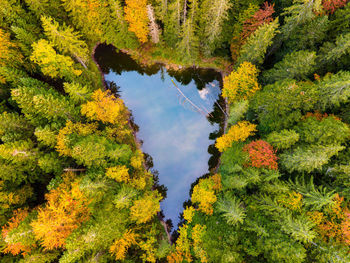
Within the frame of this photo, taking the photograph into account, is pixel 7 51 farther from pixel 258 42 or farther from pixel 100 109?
pixel 258 42

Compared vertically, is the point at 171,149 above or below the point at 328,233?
above

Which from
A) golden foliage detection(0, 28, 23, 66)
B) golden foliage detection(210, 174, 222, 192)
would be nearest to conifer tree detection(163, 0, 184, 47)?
golden foliage detection(0, 28, 23, 66)

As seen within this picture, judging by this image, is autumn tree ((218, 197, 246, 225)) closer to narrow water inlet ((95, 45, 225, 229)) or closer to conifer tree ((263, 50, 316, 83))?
narrow water inlet ((95, 45, 225, 229))

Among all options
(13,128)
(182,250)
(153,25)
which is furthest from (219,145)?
(13,128)

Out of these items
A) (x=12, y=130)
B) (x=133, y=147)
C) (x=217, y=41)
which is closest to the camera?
(x=12, y=130)

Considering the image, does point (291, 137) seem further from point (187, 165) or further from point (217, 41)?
point (217, 41)

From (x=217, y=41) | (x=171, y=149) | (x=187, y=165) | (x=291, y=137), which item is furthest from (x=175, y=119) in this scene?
(x=291, y=137)

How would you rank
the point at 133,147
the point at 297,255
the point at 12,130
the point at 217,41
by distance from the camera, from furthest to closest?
the point at 133,147, the point at 217,41, the point at 12,130, the point at 297,255
